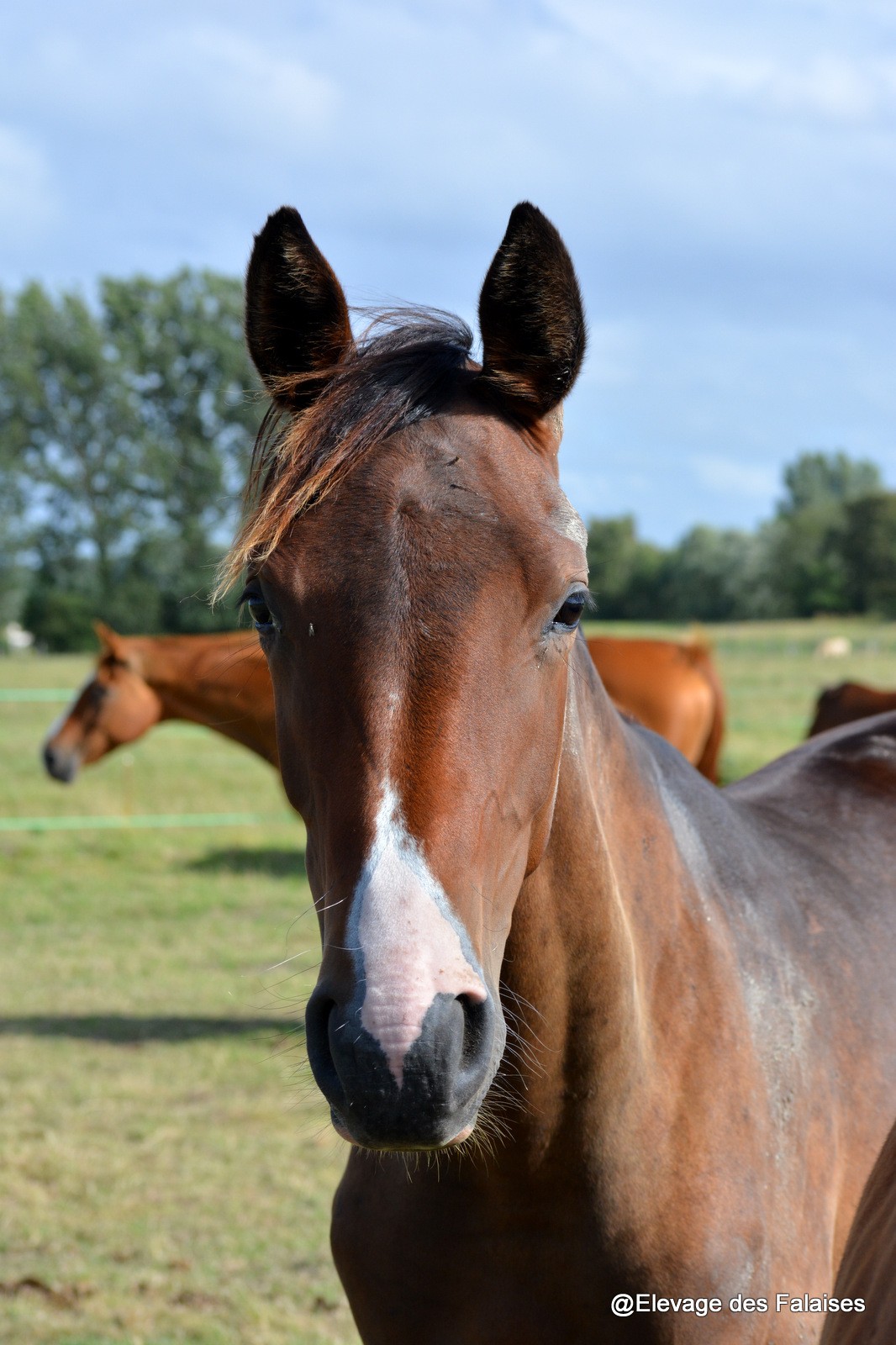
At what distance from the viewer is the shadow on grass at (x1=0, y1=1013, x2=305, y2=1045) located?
20.4 ft

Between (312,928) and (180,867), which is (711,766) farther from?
(180,867)

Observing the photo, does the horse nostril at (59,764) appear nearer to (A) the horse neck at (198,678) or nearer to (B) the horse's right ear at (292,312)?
(A) the horse neck at (198,678)

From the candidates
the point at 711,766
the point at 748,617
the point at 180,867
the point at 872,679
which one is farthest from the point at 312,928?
the point at 748,617

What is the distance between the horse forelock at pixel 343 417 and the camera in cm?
164

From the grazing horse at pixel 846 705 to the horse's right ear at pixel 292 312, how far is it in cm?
706

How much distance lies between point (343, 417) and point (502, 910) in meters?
0.76

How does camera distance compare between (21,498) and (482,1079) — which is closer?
(482,1079)

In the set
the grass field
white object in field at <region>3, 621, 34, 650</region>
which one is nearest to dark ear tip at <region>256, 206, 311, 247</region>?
the grass field

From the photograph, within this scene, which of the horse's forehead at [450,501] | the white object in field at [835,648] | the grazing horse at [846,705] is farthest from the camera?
the white object in field at [835,648]

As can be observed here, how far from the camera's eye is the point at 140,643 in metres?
8.88

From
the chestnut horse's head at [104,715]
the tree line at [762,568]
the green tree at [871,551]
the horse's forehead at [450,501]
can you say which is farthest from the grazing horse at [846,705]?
the green tree at [871,551]

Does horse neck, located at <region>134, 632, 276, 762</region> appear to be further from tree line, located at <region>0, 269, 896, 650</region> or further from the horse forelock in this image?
tree line, located at <region>0, 269, 896, 650</region>

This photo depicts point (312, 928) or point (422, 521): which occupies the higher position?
point (422, 521)

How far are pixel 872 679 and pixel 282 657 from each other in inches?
876
